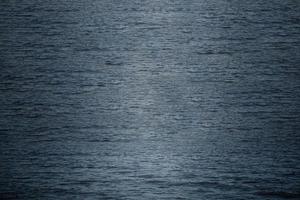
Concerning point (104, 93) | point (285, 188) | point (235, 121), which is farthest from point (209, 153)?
point (104, 93)

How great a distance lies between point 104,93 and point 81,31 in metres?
0.19

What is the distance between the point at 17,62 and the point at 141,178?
0.46 m

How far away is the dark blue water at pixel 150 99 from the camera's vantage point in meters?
1.10

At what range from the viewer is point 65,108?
3.74 ft

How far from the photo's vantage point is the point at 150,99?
1144 millimetres

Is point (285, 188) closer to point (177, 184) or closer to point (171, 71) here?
point (177, 184)

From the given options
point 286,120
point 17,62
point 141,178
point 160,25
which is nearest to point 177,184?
point 141,178

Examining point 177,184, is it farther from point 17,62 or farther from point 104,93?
point 17,62

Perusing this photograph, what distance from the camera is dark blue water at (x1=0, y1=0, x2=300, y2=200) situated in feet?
3.60

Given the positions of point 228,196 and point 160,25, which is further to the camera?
point 160,25

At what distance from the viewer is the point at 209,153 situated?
3.64 feet

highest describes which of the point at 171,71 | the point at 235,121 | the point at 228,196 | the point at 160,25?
the point at 160,25

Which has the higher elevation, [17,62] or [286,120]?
[17,62]

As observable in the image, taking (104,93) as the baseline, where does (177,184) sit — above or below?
below
